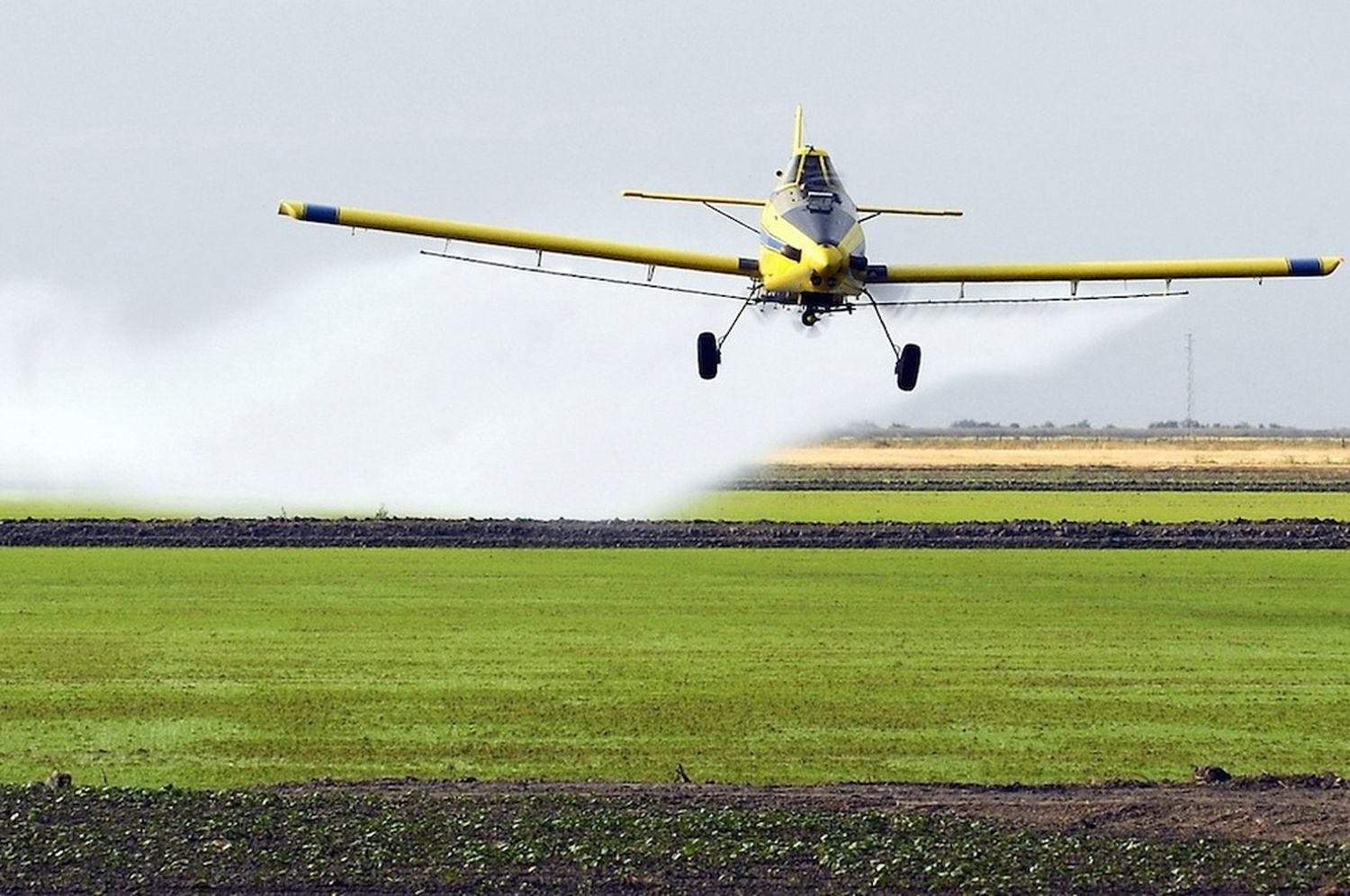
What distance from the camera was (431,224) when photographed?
1626 inches

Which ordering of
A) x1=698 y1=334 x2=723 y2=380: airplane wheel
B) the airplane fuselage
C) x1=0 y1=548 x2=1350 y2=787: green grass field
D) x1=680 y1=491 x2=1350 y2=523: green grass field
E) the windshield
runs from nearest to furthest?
x1=0 y1=548 x2=1350 y2=787: green grass field < the airplane fuselage < the windshield < x1=698 y1=334 x2=723 y2=380: airplane wheel < x1=680 y1=491 x2=1350 y2=523: green grass field

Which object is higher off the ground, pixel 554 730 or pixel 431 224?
pixel 431 224

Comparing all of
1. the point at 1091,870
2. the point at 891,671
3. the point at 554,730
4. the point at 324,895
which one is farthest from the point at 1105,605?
the point at 324,895

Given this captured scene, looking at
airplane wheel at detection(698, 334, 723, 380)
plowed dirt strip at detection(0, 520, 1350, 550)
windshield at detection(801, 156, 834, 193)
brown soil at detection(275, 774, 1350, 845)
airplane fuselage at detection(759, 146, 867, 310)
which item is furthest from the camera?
plowed dirt strip at detection(0, 520, 1350, 550)

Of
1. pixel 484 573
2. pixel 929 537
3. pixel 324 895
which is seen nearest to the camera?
pixel 324 895

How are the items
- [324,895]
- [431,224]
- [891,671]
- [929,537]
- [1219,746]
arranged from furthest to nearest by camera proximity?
[929,537], [431,224], [891,671], [1219,746], [324,895]

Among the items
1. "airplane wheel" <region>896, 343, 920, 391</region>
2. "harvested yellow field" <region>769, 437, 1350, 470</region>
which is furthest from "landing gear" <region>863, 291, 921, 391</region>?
"harvested yellow field" <region>769, 437, 1350, 470</region>

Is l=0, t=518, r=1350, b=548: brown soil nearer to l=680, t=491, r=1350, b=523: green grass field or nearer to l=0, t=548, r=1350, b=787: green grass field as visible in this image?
l=0, t=548, r=1350, b=787: green grass field

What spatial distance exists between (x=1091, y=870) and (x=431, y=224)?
2482cm

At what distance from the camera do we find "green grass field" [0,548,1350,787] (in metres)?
25.7

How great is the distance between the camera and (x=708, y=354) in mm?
40031

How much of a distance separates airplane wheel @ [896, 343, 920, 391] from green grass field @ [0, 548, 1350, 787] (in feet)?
14.0

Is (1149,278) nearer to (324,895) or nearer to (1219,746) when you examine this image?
(1219,746)

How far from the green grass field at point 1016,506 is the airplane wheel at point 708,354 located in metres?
25.9
